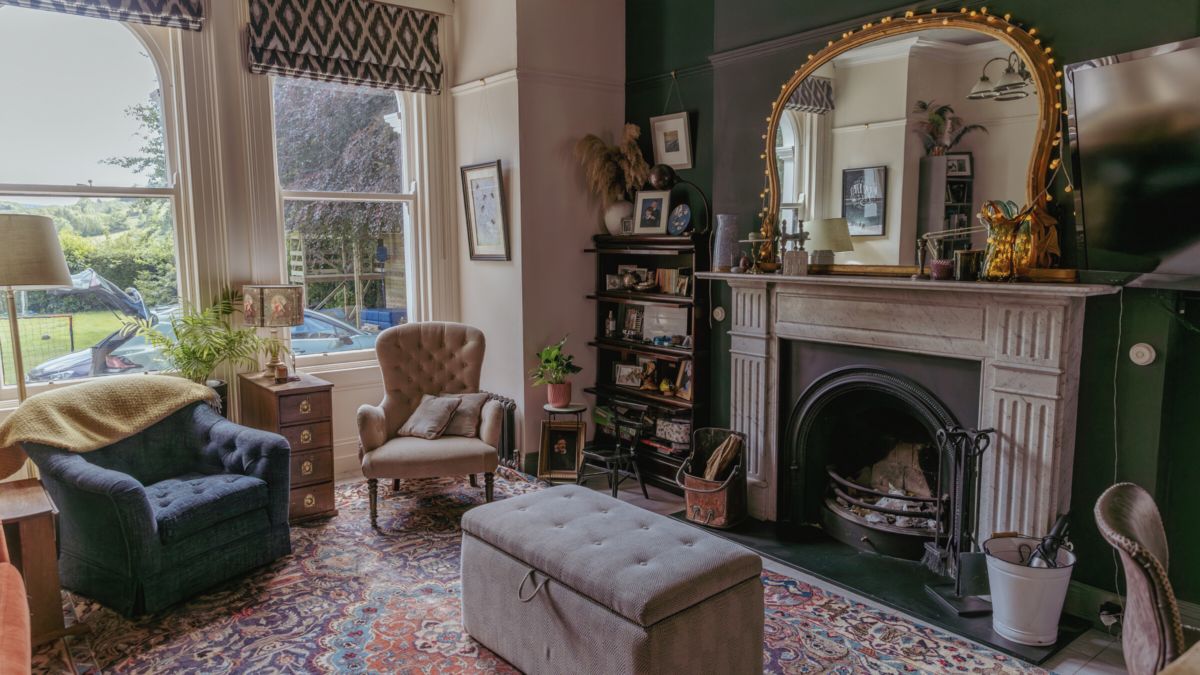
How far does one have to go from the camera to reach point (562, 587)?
7.97 ft

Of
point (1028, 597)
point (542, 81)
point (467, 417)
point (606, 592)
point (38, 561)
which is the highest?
point (542, 81)

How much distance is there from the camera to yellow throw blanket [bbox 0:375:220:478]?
3.13 metres

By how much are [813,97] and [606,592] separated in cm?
262

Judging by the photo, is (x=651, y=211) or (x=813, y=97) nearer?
(x=813, y=97)

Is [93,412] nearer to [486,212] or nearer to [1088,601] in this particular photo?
[486,212]

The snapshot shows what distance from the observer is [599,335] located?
16.4ft

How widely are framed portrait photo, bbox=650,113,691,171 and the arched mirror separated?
2.52 feet

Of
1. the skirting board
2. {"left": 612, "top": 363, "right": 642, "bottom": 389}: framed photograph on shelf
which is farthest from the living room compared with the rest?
{"left": 612, "top": 363, "right": 642, "bottom": 389}: framed photograph on shelf

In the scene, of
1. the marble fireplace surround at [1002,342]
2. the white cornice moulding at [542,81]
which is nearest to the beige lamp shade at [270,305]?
the white cornice moulding at [542,81]

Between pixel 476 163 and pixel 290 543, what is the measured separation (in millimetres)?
2663

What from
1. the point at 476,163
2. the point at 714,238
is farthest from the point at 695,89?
the point at 476,163

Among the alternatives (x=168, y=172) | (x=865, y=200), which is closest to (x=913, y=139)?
(x=865, y=200)

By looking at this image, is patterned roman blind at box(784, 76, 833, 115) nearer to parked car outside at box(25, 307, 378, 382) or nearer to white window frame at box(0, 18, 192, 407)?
parked car outside at box(25, 307, 378, 382)

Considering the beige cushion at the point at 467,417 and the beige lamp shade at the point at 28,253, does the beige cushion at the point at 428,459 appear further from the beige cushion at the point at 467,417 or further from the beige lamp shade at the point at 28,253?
the beige lamp shade at the point at 28,253
